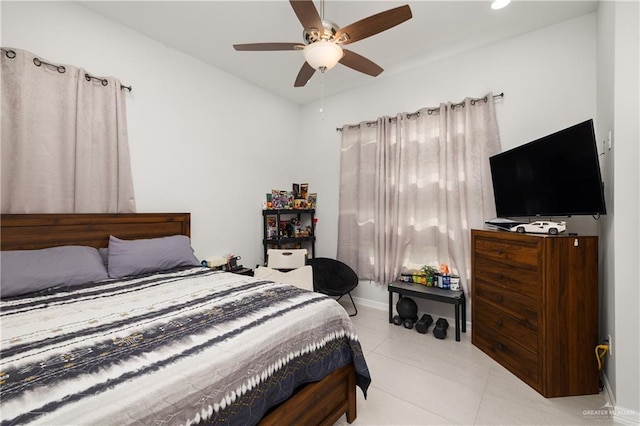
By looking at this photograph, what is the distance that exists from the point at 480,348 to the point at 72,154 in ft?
12.4

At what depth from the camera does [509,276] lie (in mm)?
2172

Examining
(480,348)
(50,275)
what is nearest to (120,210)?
(50,275)

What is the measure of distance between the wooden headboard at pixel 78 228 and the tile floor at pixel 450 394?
2.23 metres

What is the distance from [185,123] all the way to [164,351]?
254cm

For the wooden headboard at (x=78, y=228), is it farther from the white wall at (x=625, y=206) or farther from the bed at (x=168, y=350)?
the white wall at (x=625, y=206)

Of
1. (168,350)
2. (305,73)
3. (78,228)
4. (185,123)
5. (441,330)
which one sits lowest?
(441,330)

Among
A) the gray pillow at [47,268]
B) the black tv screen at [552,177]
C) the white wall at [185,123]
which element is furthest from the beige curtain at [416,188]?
A: the gray pillow at [47,268]

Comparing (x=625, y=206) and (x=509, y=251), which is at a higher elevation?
(x=625, y=206)

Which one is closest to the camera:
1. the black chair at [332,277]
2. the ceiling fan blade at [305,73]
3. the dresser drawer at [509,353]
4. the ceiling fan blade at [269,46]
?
the ceiling fan blade at [269,46]

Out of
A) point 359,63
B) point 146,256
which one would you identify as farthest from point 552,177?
point 146,256

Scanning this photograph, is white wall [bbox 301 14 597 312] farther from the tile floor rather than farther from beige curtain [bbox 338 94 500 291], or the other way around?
the tile floor

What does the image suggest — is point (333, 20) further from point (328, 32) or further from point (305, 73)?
point (328, 32)

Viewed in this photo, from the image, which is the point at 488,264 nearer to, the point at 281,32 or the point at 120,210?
the point at 281,32

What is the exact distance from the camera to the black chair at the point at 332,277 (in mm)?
3217
